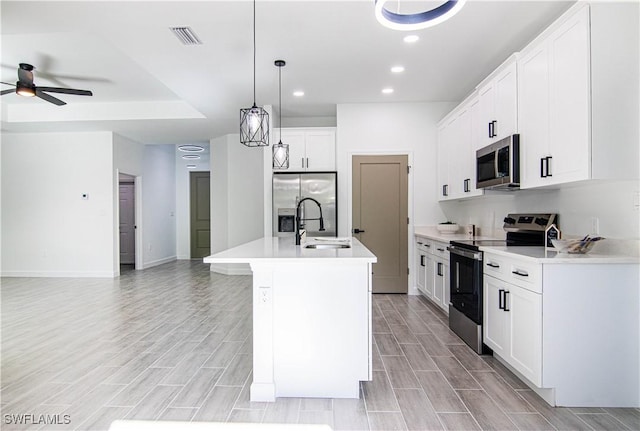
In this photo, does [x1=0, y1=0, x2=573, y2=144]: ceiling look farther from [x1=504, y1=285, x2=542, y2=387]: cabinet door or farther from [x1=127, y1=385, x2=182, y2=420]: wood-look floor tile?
[x1=127, y1=385, x2=182, y2=420]: wood-look floor tile

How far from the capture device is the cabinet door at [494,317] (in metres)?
2.65

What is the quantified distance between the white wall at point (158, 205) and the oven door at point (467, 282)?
22.1 ft

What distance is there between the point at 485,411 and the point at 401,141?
3.84 meters

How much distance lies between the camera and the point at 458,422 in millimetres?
2018

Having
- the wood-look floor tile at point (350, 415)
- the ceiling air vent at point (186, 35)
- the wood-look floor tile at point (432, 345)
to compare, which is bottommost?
the wood-look floor tile at point (432, 345)

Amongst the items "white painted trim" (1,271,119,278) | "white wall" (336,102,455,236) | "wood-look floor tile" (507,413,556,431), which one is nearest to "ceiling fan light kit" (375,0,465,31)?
"wood-look floor tile" (507,413,556,431)

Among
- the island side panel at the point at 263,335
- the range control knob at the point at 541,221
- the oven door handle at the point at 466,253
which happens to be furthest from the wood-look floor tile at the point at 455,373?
the range control knob at the point at 541,221

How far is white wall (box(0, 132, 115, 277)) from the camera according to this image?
6.78 m

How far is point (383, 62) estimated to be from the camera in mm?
3861

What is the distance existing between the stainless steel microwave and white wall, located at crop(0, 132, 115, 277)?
633cm

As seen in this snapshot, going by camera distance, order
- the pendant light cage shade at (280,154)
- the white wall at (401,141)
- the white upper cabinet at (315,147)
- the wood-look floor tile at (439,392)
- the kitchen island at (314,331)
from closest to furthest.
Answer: the wood-look floor tile at (439,392) → the kitchen island at (314,331) → the pendant light cage shade at (280,154) → the white wall at (401,141) → the white upper cabinet at (315,147)

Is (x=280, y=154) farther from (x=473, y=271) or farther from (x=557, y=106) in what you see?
(x=557, y=106)

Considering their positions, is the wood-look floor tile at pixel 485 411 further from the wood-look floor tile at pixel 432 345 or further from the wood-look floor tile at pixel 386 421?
the wood-look floor tile at pixel 432 345

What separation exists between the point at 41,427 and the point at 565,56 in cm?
385
